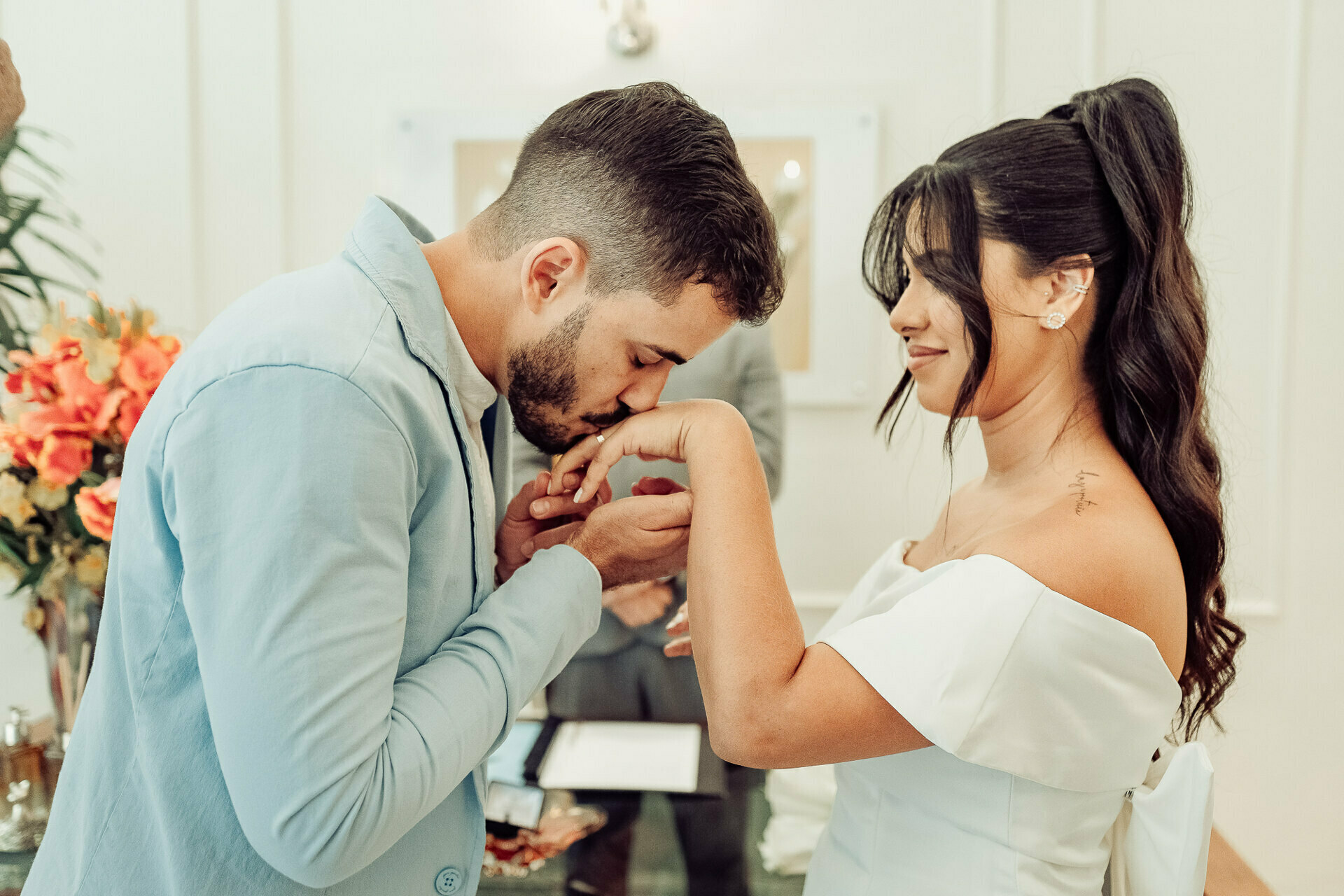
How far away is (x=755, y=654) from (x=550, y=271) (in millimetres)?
492

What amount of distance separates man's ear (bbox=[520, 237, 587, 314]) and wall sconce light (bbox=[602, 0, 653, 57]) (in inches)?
75.0

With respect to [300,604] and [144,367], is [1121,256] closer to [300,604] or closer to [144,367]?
[300,604]

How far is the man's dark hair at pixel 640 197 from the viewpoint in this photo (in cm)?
93

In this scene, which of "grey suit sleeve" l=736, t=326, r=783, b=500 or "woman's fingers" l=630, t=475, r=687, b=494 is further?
"grey suit sleeve" l=736, t=326, r=783, b=500

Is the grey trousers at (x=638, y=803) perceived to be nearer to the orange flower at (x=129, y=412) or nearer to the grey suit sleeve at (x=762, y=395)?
the grey suit sleeve at (x=762, y=395)

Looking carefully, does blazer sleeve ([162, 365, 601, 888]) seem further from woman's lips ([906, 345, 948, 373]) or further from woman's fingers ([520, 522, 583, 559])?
woman's lips ([906, 345, 948, 373])

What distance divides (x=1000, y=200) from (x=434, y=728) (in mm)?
920

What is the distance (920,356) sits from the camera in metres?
1.20

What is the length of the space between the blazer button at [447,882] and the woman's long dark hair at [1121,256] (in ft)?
2.61

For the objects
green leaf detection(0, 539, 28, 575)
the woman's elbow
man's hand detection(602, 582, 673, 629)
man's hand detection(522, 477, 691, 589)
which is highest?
man's hand detection(522, 477, 691, 589)

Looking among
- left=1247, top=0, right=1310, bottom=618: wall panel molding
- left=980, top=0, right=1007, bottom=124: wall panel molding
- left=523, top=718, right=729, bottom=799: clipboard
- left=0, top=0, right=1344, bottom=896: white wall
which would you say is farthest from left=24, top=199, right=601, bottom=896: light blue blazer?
left=1247, top=0, right=1310, bottom=618: wall panel molding

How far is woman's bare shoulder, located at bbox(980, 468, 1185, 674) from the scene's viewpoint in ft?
3.13

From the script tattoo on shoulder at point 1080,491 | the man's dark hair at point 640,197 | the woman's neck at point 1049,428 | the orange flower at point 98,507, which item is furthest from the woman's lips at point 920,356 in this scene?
the orange flower at point 98,507

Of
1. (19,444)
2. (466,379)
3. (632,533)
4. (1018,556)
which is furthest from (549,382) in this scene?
(19,444)
